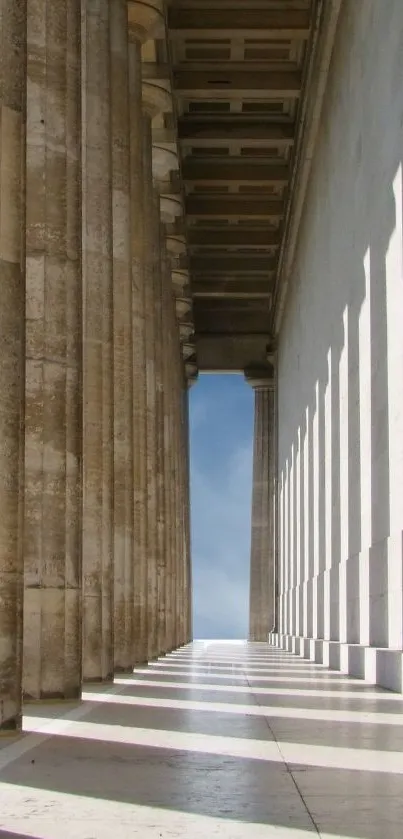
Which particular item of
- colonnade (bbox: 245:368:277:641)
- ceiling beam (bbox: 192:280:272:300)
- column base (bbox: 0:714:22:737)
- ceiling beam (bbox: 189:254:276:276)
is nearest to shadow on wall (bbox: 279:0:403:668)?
column base (bbox: 0:714:22:737)

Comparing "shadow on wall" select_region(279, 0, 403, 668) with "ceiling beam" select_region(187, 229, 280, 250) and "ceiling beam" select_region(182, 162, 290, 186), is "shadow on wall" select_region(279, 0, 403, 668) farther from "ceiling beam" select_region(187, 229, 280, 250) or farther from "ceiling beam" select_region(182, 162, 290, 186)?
"ceiling beam" select_region(187, 229, 280, 250)

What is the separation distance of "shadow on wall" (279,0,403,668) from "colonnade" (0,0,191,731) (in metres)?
4.48

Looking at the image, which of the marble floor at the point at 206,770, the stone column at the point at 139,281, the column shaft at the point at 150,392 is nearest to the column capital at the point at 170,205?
the column shaft at the point at 150,392

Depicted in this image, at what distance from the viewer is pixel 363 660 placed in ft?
73.1

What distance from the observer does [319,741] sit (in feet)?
33.9

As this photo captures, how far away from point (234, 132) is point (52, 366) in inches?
1156

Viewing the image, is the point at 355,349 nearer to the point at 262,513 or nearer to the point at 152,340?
the point at 152,340

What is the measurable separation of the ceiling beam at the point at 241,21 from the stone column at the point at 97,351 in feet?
35.7

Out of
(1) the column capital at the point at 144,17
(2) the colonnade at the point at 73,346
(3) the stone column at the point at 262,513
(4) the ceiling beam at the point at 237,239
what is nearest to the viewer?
(2) the colonnade at the point at 73,346

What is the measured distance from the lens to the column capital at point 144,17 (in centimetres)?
3147

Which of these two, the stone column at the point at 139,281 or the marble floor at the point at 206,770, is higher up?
the stone column at the point at 139,281

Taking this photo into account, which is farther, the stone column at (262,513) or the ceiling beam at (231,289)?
the stone column at (262,513)

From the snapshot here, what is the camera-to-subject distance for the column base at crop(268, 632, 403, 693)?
18219 millimetres

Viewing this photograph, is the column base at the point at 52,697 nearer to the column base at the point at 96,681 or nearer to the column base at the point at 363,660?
the column base at the point at 363,660
